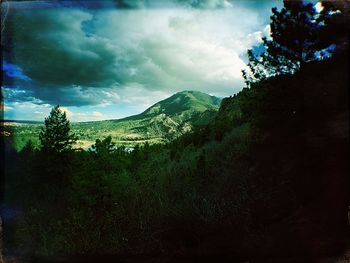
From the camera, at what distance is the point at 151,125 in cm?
790

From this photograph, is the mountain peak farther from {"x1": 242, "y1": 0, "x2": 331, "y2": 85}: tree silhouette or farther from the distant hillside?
{"x1": 242, "y1": 0, "x2": 331, "y2": 85}: tree silhouette

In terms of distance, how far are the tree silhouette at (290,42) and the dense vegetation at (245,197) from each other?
0.61 feet

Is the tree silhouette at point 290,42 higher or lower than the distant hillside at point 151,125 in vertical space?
higher

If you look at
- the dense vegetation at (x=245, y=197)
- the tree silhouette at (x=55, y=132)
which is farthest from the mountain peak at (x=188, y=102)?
the tree silhouette at (x=55, y=132)

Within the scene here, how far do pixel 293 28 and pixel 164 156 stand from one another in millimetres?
5488

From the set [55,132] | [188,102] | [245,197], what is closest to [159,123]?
[188,102]

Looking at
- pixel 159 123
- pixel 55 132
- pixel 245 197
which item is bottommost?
pixel 245 197

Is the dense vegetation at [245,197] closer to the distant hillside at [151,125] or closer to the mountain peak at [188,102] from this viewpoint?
the distant hillside at [151,125]

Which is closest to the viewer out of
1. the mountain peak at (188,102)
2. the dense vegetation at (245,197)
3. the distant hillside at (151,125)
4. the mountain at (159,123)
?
the dense vegetation at (245,197)

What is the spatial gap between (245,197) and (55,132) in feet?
16.3

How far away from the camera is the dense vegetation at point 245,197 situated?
3.75 meters

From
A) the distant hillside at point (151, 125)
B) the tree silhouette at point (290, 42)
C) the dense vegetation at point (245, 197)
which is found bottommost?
the dense vegetation at point (245, 197)

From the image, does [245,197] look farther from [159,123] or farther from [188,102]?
[159,123]

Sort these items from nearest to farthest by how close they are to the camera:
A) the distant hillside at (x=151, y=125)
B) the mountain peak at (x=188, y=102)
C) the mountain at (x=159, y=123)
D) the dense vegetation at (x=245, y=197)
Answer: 1. the dense vegetation at (x=245, y=197)
2. the distant hillside at (x=151, y=125)
3. the mountain at (x=159, y=123)
4. the mountain peak at (x=188, y=102)
